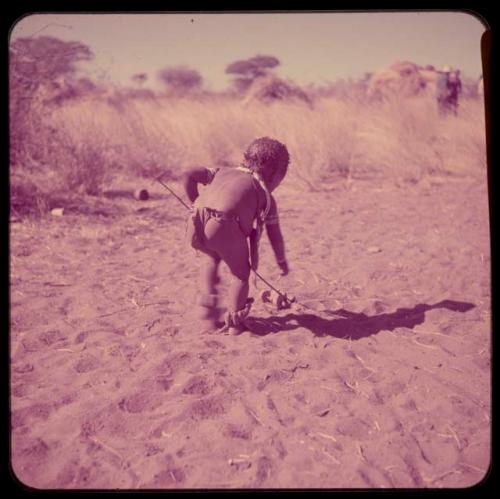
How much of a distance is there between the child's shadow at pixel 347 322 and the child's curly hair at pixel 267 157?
3.02ft

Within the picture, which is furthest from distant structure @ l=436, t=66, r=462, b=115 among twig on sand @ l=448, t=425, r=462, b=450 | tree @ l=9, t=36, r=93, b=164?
twig on sand @ l=448, t=425, r=462, b=450

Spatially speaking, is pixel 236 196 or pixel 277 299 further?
pixel 277 299

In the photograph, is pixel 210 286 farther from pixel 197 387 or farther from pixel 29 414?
pixel 29 414

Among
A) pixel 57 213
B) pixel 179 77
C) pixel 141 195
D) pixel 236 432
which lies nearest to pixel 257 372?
pixel 236 432

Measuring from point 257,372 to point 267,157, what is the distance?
1.16 meters

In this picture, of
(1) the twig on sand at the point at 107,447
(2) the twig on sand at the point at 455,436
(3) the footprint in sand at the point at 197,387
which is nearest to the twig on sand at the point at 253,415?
(3) the footprint in sand at the point at 197,387

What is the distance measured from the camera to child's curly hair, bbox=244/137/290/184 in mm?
2748

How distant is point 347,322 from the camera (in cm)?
315

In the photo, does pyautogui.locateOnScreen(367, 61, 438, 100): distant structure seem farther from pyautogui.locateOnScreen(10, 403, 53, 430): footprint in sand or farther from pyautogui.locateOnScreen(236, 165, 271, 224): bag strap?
pyautogui.locateOnScreen(10, 403, 53, 430): footprint in sand

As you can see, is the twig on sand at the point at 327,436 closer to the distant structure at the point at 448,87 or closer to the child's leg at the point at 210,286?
the child's leg at the point at 210,286

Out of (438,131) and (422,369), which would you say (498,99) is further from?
(438,131)

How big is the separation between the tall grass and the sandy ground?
94.8 inches

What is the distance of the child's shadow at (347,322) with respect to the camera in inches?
119

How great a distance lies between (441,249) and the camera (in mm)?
4434
